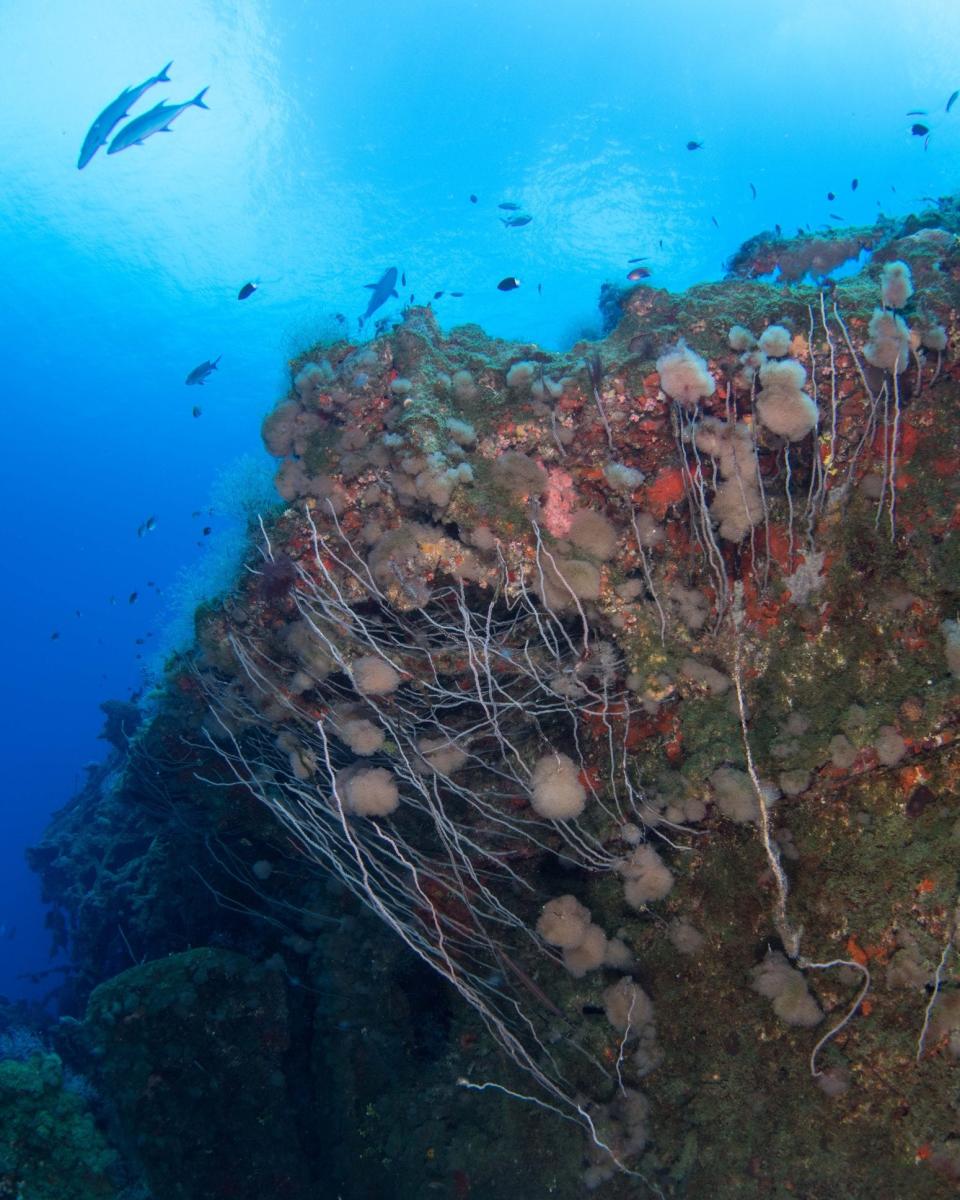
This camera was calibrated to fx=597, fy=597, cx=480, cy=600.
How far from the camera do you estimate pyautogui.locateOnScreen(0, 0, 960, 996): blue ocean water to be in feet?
97.1

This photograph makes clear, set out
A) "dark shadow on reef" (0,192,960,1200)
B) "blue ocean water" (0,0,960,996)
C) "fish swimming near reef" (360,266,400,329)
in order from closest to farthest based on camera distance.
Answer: "dark shadow on reef" (0,192,960,1200)
"fish swimming near reef" (360,266,400,329)
"blue ocean water" (0,0,960,996)

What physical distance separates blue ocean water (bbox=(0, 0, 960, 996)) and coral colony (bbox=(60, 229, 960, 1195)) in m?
20.7

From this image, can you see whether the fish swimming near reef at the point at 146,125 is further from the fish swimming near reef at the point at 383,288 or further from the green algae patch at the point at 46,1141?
the green algae patch at the point at 46,1141

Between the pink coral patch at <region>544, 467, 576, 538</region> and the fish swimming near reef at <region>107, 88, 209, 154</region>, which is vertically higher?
the fish swimming near reef at <region>107, 88, 209, 154</region>

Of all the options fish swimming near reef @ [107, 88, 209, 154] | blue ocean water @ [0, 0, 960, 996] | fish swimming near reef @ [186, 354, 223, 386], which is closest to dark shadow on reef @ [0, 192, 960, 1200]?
fish swimming near reef @ [107, 88, 209, 154]

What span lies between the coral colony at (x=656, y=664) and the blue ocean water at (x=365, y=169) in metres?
20.7

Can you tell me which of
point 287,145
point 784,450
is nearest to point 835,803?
point 784,450

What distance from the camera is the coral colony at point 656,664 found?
301 centimetres

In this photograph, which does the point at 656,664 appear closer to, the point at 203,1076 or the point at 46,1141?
the point at 203,1076

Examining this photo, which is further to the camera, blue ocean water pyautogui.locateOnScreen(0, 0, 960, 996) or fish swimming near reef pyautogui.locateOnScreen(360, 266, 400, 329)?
blue ocean water pyautogui.locateOnScreen(0, 0, 960, 996)

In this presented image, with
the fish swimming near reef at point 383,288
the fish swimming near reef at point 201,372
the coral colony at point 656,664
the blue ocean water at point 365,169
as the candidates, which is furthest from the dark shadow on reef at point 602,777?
the blue ocean water at point 365,169

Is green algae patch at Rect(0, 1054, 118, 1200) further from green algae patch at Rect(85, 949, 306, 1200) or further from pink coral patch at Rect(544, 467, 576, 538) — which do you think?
pink coral patch at Rect(544, 467, 576, 538)

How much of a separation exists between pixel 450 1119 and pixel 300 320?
Answer: 22.2 ft

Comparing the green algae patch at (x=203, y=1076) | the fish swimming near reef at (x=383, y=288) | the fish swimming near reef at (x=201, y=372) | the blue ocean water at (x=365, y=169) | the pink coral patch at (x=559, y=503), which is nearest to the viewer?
the pink coral patch at (x=559, y=503)
